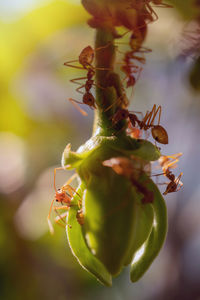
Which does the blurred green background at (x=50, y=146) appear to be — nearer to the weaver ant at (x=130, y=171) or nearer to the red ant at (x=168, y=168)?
the red ant at (x=168, y=168)

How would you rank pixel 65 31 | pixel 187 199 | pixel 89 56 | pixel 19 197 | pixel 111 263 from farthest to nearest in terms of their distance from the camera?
pixel 187 199, pixel 19 197, pixel 65 31, pixel 89 56, pixel 111 263

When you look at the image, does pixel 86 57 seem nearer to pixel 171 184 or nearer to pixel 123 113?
pixel 123 113

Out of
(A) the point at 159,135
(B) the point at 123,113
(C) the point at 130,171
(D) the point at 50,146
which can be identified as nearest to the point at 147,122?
(A) the point at 159,135

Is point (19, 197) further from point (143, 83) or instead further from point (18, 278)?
point (143, 83)

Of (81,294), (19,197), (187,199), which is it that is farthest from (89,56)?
(81,294)

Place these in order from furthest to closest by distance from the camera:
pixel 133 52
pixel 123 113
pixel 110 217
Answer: pixel 133 52
pixel 123 113
pixel 110 217
